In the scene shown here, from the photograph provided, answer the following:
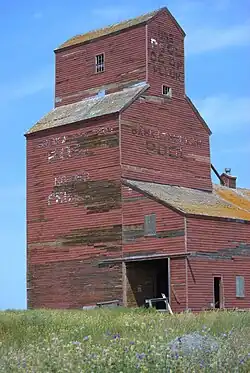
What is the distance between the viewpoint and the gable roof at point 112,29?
43.3 meters

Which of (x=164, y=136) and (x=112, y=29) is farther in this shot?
(x=112, y=29)

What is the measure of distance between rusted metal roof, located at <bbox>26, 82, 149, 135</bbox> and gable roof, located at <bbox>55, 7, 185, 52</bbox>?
3885 millimetres

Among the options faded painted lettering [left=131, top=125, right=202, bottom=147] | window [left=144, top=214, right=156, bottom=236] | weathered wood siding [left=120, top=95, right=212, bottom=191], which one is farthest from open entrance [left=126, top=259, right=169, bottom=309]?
faded painted lettering [left=131, top=125, right=202, bottom=147]

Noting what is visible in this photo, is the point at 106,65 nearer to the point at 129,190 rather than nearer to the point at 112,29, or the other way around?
the point at 112,29

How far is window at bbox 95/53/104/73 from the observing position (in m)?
44.6

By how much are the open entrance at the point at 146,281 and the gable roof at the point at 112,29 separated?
46.2 ft

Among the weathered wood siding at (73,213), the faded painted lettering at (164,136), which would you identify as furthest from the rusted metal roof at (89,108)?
the faded painted lettering at (164,136)

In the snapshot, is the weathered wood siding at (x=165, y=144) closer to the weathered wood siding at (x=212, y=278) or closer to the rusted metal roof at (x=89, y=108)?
the rusted metal roof at (x=89, y=108)

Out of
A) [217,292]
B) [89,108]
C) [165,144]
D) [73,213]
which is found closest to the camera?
[217,292]

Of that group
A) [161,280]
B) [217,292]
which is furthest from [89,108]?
[217,292]

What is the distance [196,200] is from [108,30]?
40.3 feet

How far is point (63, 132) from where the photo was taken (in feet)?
140

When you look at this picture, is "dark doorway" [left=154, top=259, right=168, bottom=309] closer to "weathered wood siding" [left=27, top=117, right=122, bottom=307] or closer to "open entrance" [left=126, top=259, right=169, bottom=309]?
"open entrance" [left=126, top=259, right=169, bottom=309]

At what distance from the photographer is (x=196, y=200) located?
41031 mm
